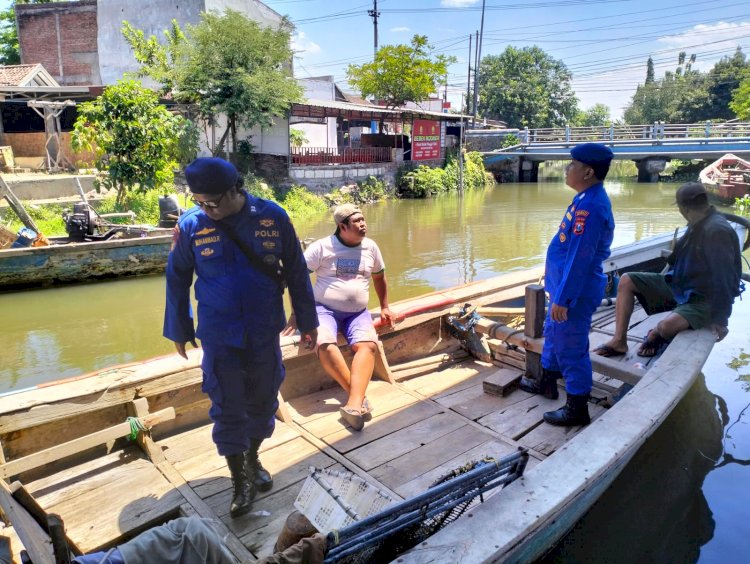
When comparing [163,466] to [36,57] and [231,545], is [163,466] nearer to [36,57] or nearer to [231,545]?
[231,545]

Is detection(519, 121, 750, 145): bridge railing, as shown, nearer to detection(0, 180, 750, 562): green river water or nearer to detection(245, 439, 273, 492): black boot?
detection(0, 180, 750, 562): green river water

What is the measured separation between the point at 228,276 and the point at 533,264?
10.6 meters

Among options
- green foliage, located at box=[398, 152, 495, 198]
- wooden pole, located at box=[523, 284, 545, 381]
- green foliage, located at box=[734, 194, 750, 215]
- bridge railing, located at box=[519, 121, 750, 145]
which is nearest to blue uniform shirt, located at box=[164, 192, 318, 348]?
wooden pole, located at box=[523, 284, 545, 381]

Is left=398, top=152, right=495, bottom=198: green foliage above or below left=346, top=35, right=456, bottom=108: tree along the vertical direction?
below

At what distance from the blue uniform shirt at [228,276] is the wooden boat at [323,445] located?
2.41ft

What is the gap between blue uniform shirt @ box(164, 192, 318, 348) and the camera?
2320 mm

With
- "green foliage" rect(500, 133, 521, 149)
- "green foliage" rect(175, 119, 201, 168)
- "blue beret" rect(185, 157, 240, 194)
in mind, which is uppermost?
"green foliage" rect(500, 133, 521, 149)

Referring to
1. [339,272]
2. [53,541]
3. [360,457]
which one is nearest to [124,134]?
[339,272]

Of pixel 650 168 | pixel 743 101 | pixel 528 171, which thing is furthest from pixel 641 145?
pixel 743 101

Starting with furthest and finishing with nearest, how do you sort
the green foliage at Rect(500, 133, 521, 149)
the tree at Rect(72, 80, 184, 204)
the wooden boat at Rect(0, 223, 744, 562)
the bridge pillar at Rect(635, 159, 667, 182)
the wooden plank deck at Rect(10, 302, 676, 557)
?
1. the green foliage at Rect(500, 133, 521, 149)
2. the bridge pillar at Rect(635, 159, 667, 182)
3. the tree at Rect(72, 80, 184, 204)
4. the wooden plank deck at Rect(10, 302, 676, 557)
5. the wooden boat at Rect(0, 223, 744, 562)

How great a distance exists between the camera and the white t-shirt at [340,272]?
3543 millimetres

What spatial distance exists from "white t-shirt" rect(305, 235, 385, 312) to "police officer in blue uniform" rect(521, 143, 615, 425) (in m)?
1.16

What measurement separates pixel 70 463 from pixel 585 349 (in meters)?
2.76

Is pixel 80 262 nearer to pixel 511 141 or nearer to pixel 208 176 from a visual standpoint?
pixel 208 176
